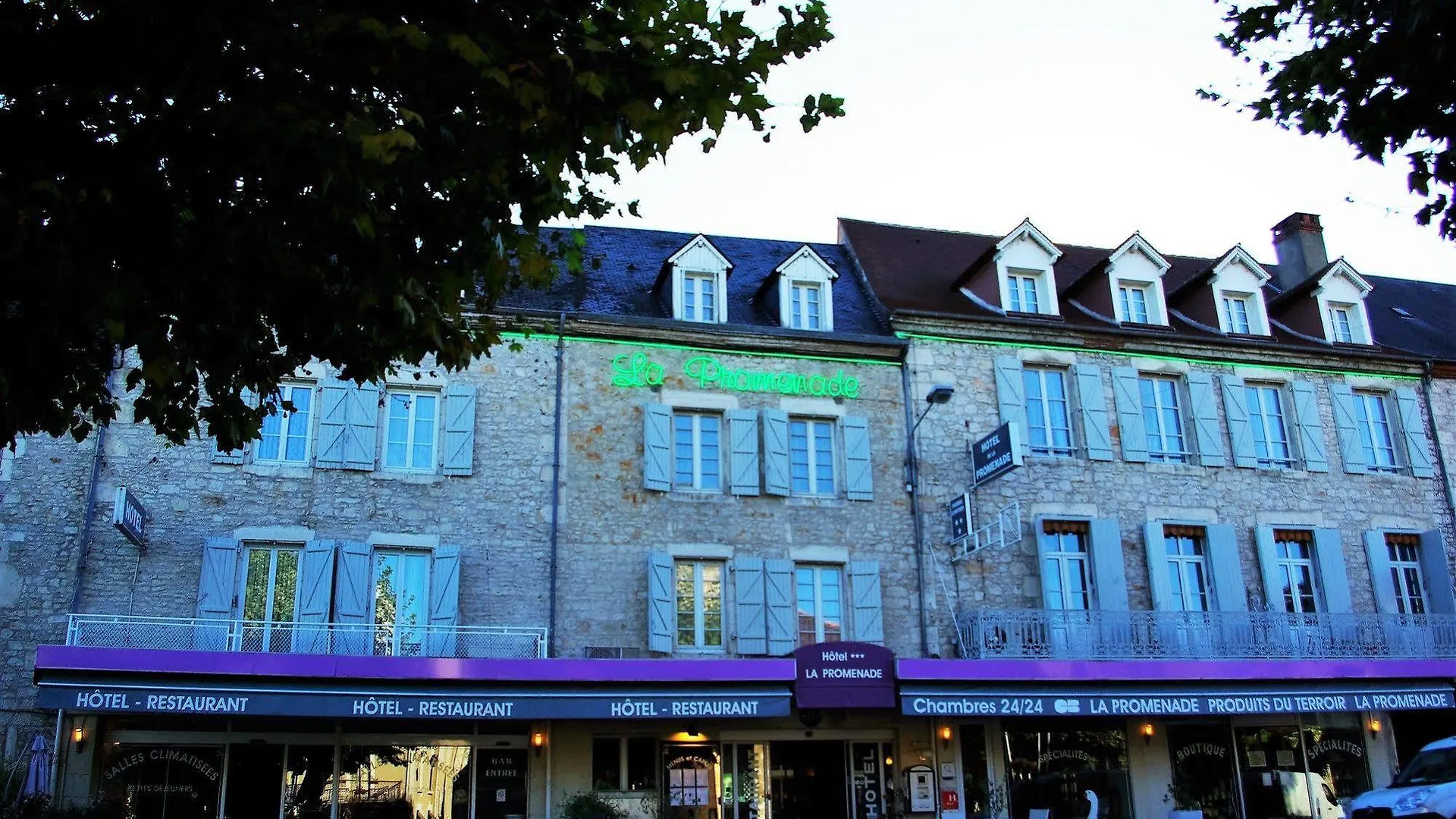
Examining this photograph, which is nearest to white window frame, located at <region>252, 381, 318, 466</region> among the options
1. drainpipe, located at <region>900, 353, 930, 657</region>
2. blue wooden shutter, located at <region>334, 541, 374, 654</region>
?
blue wooden shutter, located at <region>334, 541, 374, 654</region>

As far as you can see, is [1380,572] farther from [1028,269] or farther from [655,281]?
[655,281]

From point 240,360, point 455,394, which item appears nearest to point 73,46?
point 240,360

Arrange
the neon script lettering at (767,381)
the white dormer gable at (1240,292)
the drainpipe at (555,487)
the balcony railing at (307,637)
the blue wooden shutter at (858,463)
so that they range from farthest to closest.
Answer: the white dormer gable at (1240,292)
the neon script lettering at (767,381)
the blue wooden shutter at (858,463)
the drainpipe at (555,487)
the balcony railing at (307,637)

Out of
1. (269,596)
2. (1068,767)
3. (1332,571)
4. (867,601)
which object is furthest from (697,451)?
(1332,571)

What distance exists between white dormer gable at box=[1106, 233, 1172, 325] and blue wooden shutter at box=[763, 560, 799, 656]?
6.99 meters

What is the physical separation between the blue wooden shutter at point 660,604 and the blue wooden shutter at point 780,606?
47.7 inches

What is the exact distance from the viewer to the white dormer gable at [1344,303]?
20000mm

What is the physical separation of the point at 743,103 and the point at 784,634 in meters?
10.0

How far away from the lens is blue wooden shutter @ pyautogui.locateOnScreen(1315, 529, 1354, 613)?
17.8 meters

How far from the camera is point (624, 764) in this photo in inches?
595

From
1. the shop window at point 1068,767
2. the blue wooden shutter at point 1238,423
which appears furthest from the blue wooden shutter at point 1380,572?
the shop window at point 1068,767

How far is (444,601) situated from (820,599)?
4807 millimetres

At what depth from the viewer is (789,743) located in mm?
15789

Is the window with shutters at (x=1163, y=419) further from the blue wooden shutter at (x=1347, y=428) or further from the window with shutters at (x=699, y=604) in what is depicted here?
the window with shutters at (x=699, y=604)
